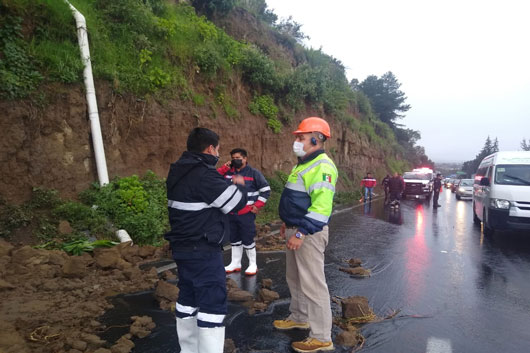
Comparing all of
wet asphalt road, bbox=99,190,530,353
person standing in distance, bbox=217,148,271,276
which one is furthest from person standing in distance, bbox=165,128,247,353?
person standing in distance, bbox=217,148,271,276

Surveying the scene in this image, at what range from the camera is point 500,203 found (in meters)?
8.91

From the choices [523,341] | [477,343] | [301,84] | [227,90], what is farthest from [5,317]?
[301,84]

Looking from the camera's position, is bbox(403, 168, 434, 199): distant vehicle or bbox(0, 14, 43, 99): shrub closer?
bbox(0, 14, 43, 99): shrub

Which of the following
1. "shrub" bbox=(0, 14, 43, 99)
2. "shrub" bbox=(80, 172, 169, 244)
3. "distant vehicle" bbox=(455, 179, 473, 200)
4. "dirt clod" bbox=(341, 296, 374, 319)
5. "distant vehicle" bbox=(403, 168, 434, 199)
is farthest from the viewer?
"distant vehicle" bbox=(455, 179, 473, 200)

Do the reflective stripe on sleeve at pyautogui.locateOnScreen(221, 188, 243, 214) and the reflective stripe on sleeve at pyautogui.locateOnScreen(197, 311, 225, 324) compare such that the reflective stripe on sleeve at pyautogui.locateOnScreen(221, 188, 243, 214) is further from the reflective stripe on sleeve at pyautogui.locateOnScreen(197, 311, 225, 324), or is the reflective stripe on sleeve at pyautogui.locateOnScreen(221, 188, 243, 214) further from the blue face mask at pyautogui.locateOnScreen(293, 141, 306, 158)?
the blue face mask at pyautogui.locateOnScreen(293, 141, 306, 158)

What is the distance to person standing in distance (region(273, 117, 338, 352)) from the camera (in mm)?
3410

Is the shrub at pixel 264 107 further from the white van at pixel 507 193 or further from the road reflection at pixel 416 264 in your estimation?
the white van at pixel 507 193

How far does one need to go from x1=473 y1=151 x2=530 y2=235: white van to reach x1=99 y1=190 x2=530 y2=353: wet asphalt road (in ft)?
2.03

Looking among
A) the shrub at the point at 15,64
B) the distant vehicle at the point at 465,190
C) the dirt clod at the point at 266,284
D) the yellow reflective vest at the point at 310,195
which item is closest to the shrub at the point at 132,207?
the shrub at the point at 15,64

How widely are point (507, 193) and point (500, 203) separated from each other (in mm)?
295

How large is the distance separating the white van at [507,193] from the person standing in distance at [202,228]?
843 centimetres

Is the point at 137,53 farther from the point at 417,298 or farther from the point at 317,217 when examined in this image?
the point at 417,298

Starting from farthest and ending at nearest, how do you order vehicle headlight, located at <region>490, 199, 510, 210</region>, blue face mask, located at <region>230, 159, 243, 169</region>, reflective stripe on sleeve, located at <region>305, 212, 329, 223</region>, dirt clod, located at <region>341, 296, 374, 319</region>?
vehicle headlight, located at <region>490, 199, 510, 210</region> < blue face mask, located at <region>230, 159, 243, 169</region> < dirt clod, located at <region>341, 296, 374, 319</region> < reflective stripe on sleeve, located at <region>305, 212, 329, 223</region>

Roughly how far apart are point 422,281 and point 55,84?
814cm
